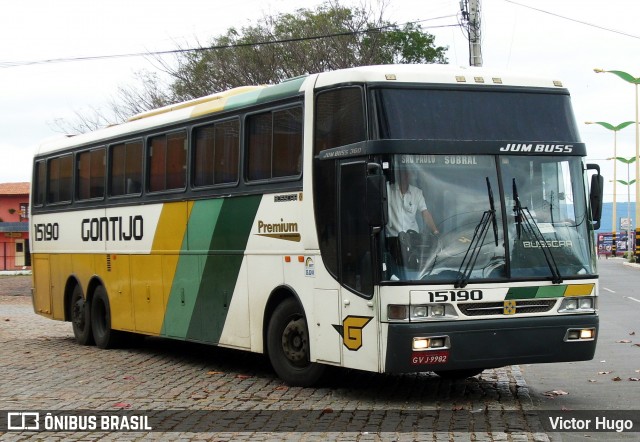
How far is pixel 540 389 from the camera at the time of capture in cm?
1251

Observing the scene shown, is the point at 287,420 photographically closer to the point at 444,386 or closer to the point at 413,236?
the point at 413,236

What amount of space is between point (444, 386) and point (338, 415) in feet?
7.95

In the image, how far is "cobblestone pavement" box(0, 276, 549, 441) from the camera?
381 inches

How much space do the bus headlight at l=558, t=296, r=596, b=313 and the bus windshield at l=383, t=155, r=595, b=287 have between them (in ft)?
0.78

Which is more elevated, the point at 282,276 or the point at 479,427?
the point at 282,276

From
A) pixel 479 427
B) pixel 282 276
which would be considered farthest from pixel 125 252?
pixel 479 427

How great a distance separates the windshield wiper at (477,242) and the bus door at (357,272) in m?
0.81

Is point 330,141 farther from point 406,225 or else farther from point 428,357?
point 428,357

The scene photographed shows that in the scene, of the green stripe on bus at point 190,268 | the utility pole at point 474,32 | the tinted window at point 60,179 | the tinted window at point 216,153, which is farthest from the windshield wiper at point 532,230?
the utility pole at point 474,32

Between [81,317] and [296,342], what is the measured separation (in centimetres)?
731

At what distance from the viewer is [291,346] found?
12.7 metres

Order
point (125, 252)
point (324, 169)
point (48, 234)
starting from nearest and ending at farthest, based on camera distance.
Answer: point (324, 169), point (125, 252), point (48, 234)

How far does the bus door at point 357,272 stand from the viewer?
11086mm

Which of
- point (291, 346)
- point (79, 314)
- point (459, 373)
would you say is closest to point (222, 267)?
point (291, 346)
